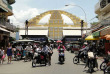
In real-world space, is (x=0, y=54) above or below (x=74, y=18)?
below

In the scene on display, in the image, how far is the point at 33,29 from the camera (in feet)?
243

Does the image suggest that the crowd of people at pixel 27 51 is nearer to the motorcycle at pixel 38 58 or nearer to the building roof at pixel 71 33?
the motorcycle at pixel 38 58

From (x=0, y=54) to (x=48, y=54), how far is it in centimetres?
456

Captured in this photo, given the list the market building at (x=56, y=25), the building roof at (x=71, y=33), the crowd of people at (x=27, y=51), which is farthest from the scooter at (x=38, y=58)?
the market building at (x=56, y=25)

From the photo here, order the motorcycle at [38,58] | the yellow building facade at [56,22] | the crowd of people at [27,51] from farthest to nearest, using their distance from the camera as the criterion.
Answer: the yellow building facade at [56,22], the crowd of people at [27,51], the motorcycle at [38,58]

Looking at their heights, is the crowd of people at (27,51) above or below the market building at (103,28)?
below

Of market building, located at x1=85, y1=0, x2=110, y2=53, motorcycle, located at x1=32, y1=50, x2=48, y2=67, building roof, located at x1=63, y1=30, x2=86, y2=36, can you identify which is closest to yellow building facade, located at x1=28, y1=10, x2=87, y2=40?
building roof, located at x1=63, y1=30, x2=86, y2=36

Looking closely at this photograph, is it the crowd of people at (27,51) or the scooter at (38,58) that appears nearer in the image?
the scooter at (38,58)

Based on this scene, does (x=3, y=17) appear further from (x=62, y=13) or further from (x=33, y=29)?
(x=62, y=13)

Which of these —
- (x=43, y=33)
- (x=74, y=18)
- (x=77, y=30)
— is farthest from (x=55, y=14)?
(x=43, y=33)

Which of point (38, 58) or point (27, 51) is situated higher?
point (27, 51)

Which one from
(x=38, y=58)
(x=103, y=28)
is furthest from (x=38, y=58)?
(x=103, y=28)

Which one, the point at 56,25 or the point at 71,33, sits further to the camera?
the point at 56,25

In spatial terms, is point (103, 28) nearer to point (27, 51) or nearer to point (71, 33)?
point (27, 51)
